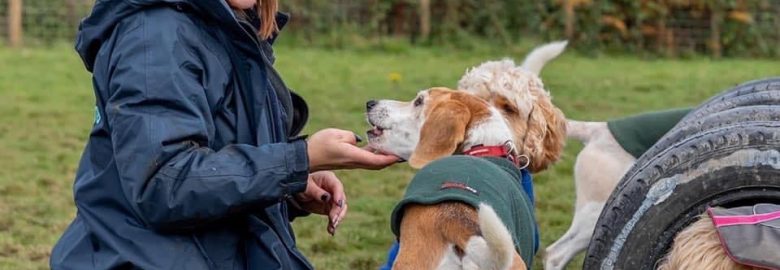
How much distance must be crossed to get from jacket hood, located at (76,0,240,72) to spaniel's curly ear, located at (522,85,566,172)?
1707 millimetres

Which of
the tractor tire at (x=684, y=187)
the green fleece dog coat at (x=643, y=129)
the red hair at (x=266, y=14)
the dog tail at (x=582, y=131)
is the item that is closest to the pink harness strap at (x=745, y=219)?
the tractor tire at (x=684, y=187)

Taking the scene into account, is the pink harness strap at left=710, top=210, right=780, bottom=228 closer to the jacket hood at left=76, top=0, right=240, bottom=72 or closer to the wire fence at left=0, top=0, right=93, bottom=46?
the jacket hood at left=76, top=0, right=240, bottom=72

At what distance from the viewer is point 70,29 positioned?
54.9 feet

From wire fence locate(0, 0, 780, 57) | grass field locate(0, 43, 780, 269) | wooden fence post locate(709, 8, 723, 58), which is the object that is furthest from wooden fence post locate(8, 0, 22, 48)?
wooden fence post locate(709, 8, 723, 58)

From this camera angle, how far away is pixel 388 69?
14.0 metres

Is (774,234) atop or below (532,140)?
atop

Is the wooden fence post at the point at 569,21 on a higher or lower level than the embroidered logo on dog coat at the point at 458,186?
lower

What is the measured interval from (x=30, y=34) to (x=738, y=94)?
1340 centimetres

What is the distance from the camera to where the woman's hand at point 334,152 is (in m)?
2.97

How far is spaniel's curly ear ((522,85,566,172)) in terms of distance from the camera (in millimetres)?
4379

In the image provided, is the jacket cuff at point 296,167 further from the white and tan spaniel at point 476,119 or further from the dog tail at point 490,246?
the white and tan spaniel at point 476,119

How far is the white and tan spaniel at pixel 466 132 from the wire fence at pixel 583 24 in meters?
12.7

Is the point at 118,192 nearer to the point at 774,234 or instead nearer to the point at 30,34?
the point at 774,234

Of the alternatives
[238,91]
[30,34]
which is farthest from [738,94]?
[30,34]
